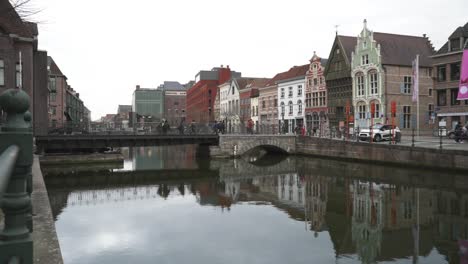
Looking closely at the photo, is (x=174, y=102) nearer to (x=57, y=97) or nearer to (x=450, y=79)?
(x=57, y=97)

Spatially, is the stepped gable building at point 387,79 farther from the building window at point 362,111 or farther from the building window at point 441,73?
the building window at point 441,73

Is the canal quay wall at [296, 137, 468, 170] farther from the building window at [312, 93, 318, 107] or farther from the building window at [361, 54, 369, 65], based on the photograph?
the building window at [312, 93, 318, 107]

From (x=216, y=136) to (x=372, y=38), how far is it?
21.6 metres

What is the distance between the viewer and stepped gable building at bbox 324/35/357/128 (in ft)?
162

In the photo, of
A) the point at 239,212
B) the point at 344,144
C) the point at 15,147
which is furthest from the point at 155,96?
the point at 15,147

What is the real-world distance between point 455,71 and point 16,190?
44112mm

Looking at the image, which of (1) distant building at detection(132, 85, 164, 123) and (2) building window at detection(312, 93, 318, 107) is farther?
(1) distant building at detection(132, 85, 164, 123)

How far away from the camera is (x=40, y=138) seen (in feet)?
94.6

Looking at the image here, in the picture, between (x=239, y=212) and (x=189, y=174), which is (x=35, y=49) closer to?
(x=189, y=174)

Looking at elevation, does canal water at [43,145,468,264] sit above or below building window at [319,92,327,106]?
below

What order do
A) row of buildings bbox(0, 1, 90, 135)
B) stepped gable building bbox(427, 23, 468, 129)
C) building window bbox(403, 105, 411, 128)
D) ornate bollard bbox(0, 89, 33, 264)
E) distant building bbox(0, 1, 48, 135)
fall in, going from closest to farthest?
ornate bollard bbox(0, 89, 33, 264) → distant building bbox(0, 1, 48, 135) → row of buildings bbox(0, 1, 90, 135) → stepped gable building bbox(427, 23, 468, 129) → building window bbox(403, 105, 411, 128)

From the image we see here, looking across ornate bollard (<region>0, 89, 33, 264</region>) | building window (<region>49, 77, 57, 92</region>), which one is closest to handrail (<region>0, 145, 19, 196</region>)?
ornate bollard (<region>0, 89, 33, 264</region>)

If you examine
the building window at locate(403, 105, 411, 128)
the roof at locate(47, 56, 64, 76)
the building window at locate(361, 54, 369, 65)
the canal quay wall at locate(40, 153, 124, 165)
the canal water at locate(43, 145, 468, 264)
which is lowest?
the canal water at locate(43, 145, 468, 264)

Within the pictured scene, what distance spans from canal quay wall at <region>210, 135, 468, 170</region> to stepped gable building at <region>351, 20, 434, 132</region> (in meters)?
8.86
